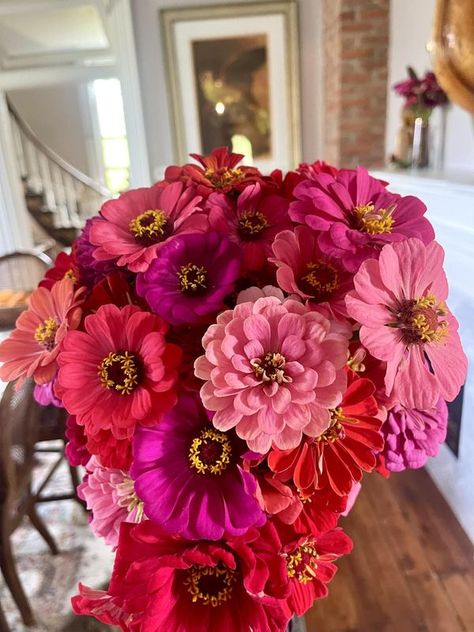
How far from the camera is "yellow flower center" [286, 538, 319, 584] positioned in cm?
41

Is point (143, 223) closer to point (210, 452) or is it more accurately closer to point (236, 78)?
point (210, 452)

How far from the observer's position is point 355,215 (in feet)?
1.41

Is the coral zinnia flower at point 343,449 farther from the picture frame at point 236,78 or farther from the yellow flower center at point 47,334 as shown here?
the picture frame at point 236,78

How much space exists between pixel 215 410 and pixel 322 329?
98 millimetres

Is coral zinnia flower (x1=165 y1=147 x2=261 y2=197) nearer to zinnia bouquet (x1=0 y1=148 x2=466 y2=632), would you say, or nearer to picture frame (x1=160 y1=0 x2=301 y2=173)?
zinnia bouquet (x1=0 y1=148 x2=466 y2=632)

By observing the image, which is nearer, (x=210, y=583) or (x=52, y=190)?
(x=210, y=583)

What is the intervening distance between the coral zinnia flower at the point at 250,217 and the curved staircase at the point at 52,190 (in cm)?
579

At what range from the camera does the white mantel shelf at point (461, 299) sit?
3.21 feet

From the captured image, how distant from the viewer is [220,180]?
0.50 metres

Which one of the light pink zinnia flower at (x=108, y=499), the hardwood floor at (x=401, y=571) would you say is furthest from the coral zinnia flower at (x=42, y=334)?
the hardwood floor at (x=401, y=571)

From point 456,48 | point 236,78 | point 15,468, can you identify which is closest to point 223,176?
point 456,48

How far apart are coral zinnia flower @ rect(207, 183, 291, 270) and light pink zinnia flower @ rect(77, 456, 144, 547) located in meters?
0.23

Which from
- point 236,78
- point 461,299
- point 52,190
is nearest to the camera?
point 461,299

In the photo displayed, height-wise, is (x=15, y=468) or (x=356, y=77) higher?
(x=356, y=77)
